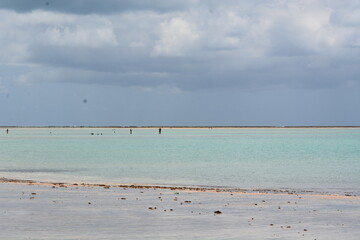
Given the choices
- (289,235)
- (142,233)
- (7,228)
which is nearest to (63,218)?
(7,228)

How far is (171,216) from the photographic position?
21422 millimetres

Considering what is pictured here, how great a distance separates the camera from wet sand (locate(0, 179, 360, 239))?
17.5 m

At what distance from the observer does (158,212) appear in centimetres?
2255

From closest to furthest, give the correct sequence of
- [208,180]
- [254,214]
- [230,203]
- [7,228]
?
[7,228], [254,214], [230,203], [208,180]

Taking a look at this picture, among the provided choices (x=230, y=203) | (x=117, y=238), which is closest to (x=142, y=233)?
(x=117, y=238)

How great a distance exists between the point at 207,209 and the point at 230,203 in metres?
2.73

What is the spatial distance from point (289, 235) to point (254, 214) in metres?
5.08

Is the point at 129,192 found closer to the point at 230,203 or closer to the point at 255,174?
the point at 230,203

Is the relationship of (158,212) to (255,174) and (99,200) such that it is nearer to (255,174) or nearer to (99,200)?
(99,200)

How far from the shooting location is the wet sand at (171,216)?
1753cm

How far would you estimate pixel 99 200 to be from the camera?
26828 mm

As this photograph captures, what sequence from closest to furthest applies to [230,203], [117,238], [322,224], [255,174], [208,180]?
[117,238], [322,224], [230,203], [208,180], [255,174]

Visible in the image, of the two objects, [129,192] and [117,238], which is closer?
[117,238]

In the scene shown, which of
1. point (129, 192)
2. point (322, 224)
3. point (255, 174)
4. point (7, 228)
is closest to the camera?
point (7, 228)
